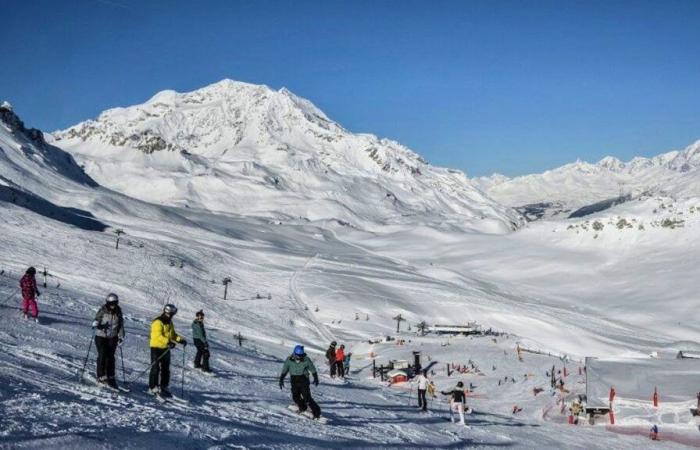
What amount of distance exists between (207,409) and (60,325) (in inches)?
459

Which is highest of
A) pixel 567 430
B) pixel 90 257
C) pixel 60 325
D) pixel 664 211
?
pixel 664 211

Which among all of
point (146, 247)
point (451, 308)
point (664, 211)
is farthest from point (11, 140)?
point (664, 211)

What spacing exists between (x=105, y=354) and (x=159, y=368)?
1.38 metres

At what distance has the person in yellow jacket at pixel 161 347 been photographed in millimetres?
14258

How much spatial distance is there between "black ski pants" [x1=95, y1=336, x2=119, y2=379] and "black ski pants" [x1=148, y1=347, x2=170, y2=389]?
851 millimetres

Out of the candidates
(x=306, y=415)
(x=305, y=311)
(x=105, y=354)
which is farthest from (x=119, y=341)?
(x=305, y=311)

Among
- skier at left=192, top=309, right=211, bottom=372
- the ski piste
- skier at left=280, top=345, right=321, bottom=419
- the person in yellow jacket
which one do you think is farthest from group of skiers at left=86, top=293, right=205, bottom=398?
skier at left=192, top=309, right=211, bottom=372

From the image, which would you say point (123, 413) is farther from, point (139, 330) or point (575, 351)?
point (575, 351)

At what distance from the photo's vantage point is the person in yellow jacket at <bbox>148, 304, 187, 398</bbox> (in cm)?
1426

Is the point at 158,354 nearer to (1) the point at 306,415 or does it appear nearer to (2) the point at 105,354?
(2) the point at 105,354

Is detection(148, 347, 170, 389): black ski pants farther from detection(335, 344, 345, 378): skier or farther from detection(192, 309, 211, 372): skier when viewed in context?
detection(335, 344, 345, 378): skier

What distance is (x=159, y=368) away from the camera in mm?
14664

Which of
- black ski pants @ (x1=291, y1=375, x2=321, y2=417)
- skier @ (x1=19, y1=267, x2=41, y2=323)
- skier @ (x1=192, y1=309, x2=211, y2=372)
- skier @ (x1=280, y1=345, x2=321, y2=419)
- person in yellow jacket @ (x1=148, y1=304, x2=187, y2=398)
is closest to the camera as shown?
person in yellow jacket @ (x1=148, y1=304, x2=187, y2=398)

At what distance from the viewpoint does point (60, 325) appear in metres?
24.0
